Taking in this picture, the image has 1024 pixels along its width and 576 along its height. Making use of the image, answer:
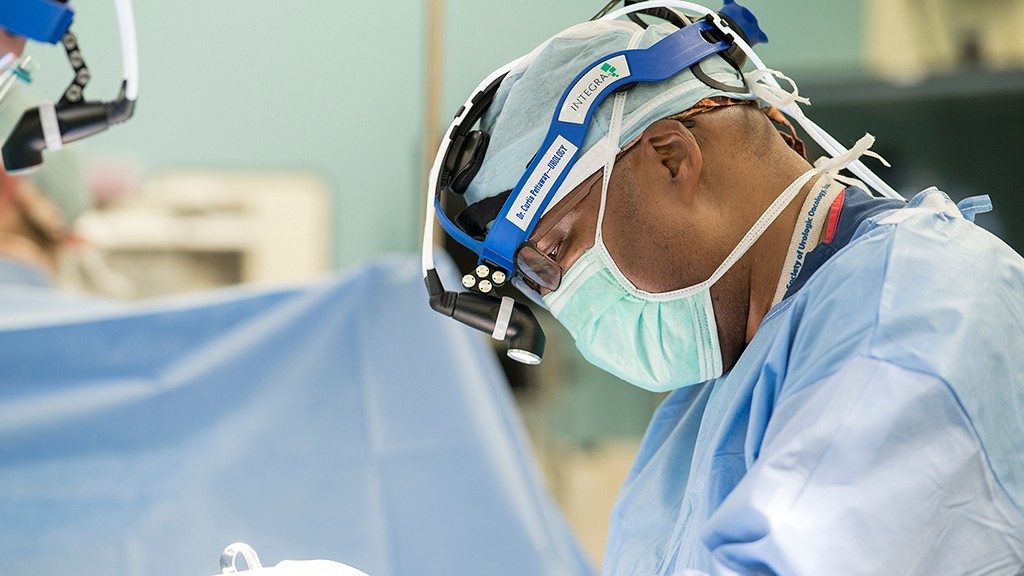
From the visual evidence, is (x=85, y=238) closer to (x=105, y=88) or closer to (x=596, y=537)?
(x=105, y=88)

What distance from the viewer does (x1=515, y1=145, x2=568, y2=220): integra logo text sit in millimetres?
1016

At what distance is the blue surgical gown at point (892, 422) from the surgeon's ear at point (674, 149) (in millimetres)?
174

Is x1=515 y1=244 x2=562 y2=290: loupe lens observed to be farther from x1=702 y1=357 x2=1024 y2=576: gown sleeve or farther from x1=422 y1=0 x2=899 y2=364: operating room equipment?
x1=702 y1=357 x2=1024 y2=576: gown sleeve

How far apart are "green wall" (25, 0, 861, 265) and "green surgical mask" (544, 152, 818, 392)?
5.70ft

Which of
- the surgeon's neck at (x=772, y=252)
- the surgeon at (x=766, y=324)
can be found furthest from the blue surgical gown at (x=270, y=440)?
the surgeon's neck at (x=772, y=252)

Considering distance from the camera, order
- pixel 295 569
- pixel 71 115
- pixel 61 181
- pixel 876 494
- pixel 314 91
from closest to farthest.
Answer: pixel 876 494 < pixel 295 569 < pixel 71 115 < pixel 61 181 < pixel 314 91

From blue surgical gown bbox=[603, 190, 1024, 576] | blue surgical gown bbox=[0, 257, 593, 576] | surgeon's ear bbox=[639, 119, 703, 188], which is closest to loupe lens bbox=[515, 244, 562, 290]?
surgeon's ear bbox=[639, 119, 703, 188]

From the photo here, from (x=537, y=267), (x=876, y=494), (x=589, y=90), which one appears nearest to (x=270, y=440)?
Result: (x=537, y=267)

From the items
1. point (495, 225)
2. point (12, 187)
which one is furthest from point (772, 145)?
point (12, 187)

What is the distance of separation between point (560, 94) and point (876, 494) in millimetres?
487

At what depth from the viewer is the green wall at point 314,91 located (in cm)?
296

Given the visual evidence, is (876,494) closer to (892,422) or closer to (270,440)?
(892,422)

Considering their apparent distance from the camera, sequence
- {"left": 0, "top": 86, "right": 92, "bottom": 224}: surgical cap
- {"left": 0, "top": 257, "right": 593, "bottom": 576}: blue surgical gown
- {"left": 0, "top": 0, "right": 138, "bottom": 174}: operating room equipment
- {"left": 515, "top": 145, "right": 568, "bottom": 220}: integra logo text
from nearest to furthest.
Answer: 1. {"left": 515, "top": 145, "right": 568, "bottom": 220}: integra logo text
2. {"left": 0, "top": 0, "right": 138, "bottom": 174}: operating room equipment
3. {"left": 0, "top": 257, "right": 593, "bottom": 576}: blue surgical gown
4. {"left": 0, "top": 86, "right": 92, "bottom": 224}: surgical cap

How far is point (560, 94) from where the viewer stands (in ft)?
3.46
